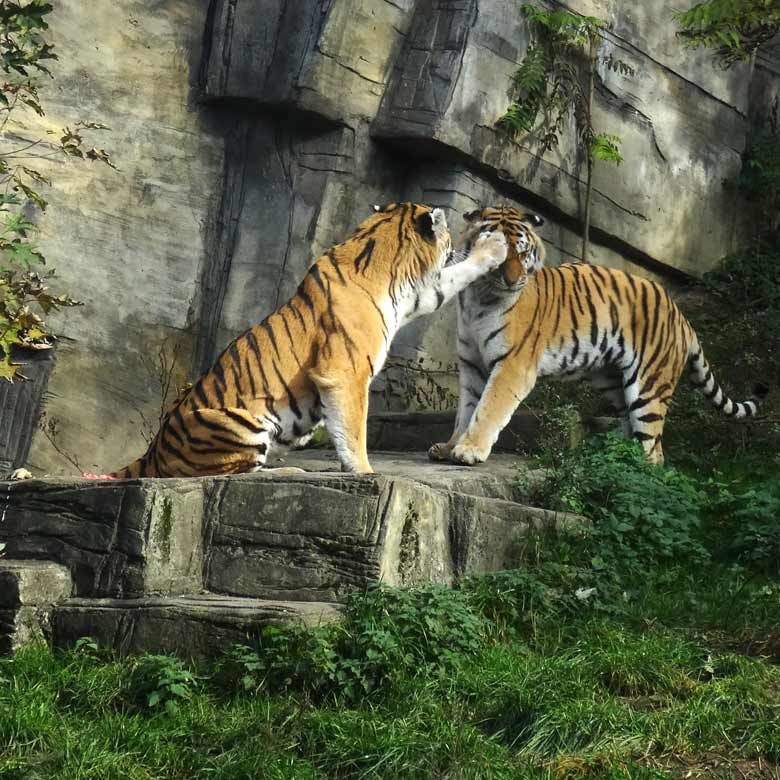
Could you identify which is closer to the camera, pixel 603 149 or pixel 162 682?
pixel 162 682

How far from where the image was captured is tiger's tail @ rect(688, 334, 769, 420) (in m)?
9.14

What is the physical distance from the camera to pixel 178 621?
17.3 feet

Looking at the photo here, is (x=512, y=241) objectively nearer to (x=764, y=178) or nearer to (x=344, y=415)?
(x=344, y=415)

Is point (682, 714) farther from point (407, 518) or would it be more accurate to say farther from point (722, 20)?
point (722, 20)

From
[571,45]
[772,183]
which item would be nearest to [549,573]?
[571,45]

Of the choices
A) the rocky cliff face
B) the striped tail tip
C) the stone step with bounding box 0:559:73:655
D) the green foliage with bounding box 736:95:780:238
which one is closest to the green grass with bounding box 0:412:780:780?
the stone step with bounding box 0:559:73:655

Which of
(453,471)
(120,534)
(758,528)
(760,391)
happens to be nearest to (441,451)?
(453,471)

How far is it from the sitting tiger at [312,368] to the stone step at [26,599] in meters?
1.04

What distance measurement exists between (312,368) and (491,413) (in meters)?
1.60

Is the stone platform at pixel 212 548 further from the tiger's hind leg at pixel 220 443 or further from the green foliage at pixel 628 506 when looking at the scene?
the green foliage at pixel 628 506

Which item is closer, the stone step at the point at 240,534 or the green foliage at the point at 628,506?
the stone step at the point at 240,534

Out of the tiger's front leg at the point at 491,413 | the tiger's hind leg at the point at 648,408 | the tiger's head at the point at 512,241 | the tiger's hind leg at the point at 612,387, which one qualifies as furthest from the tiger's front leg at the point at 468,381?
the tiger's hind leg at the point at 648,408

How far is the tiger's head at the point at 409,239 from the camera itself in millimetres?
7008

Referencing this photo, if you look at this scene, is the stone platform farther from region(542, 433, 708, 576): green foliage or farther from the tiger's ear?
the tiger's ear
